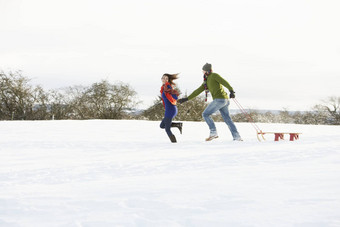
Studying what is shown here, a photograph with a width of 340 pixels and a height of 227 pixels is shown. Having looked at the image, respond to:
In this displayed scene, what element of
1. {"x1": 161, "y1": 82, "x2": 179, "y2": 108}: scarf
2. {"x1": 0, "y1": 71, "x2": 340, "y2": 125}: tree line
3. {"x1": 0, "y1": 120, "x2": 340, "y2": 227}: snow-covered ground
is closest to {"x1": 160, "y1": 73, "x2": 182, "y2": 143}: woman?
{"x1": 161, "y1": 82, "x2": 179, "y2": 108}: scarf

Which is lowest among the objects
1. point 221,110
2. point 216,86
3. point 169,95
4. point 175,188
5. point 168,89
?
point 175,188

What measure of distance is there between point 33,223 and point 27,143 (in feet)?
19.6

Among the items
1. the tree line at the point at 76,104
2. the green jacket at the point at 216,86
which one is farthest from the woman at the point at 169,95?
the tree line at the point at 76,104

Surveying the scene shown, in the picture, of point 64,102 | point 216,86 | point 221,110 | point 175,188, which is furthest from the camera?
point 64,102

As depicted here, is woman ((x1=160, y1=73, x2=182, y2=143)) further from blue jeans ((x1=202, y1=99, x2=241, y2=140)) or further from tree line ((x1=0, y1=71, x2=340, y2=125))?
tree line ((x1=0, y1=71, x2=340, y2=125))

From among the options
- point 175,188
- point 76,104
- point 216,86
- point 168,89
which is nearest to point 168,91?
point 168,89

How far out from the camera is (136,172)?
488 cm

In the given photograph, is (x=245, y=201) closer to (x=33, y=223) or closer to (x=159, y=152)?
(x=33, y=223)

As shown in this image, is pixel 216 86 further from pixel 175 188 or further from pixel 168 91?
pixel 175 188

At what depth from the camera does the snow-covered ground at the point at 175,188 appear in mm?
2963

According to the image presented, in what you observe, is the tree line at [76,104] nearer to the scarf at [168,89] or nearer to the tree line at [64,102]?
the tree line at [64,102]

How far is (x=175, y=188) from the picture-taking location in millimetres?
3889

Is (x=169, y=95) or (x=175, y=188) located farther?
(x=169, y=95)

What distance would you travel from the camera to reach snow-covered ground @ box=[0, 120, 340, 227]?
9.72 feet
